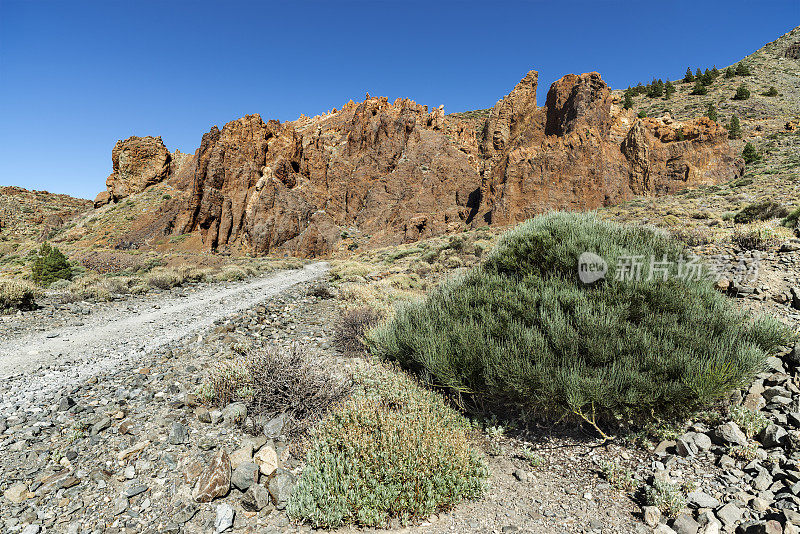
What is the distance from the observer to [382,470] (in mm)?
3180

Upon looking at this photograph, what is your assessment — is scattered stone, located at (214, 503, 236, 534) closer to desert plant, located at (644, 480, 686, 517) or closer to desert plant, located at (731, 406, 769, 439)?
desert plant, located at (644, 480, 686, 517)

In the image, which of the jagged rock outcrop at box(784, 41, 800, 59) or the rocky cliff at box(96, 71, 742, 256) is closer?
the rocky cliff at box(96, 71, 742, 256)

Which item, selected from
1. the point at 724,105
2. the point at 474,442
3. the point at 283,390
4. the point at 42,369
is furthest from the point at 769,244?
the point at 724,105

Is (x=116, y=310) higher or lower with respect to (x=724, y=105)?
lower

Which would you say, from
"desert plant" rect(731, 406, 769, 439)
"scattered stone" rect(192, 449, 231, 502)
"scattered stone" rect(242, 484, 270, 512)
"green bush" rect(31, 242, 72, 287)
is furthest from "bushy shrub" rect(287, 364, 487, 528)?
"green bush" rect(31, 242, 72, 287)

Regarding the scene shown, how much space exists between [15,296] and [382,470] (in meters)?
13.8

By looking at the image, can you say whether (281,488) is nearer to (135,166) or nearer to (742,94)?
(135,166)

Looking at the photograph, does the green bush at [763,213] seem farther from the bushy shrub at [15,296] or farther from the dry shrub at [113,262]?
the dry shrub at [113,262]

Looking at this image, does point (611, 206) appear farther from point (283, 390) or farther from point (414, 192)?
point (283, 390)

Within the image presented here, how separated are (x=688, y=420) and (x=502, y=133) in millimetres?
44653

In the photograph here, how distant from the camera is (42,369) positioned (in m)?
6.21

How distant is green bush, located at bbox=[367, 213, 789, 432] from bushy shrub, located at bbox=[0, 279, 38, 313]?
41.0 ft

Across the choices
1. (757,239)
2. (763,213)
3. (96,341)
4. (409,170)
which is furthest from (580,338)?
(409,170)

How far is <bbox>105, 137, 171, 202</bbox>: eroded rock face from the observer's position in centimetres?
4812
